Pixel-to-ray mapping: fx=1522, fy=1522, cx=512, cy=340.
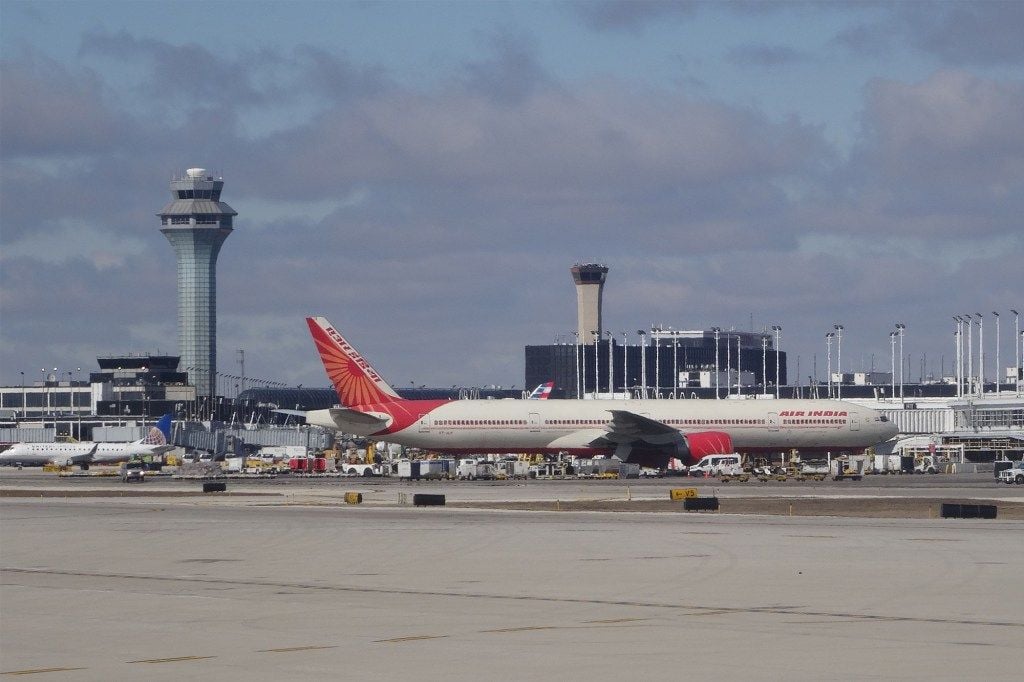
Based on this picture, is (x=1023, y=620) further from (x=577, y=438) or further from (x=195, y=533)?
(x=577, y=438)

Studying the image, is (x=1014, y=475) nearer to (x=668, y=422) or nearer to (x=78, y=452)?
(x=668, y=422)

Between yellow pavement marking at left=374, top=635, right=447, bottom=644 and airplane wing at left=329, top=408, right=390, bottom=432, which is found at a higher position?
airplane wing at left=329, top=408, right=390, bottom=432

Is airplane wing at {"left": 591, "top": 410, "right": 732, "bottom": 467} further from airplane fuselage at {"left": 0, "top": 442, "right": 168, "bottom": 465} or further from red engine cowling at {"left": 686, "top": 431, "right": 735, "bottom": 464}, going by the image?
airplane fuselage at {"left": 0, "top": 442, "right": 168, "bottom": 465}

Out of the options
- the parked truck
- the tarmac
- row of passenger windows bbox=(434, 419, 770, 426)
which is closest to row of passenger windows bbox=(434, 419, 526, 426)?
row of passenger windows bbox=(434, 419, 770, 426)

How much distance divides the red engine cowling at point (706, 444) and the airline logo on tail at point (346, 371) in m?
22.2

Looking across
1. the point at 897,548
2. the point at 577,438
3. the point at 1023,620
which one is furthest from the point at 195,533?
the point at 577,438

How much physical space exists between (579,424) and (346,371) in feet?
58.8

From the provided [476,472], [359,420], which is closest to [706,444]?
[476,472]

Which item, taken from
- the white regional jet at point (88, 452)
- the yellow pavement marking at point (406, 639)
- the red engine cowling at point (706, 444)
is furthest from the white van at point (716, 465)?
the white regional jet at point (88, 452)

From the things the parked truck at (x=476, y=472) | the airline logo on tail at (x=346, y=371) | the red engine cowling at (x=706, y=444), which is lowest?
the parked truck at (x=476, y=472)

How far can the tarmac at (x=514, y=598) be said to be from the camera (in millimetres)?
20094

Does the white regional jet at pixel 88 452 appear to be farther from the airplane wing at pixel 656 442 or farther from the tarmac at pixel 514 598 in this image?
the tarmac at pixel 514 598

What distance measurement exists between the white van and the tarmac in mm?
52958

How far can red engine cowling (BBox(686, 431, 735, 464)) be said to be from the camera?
112 meters
